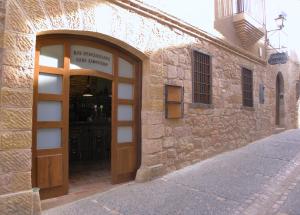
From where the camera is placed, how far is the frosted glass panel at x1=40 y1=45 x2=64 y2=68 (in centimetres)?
411

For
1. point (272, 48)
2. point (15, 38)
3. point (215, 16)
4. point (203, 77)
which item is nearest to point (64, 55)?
point (15, 38)

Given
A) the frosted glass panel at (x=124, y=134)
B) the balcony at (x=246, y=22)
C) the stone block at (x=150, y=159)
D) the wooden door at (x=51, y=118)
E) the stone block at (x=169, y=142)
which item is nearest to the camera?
the wooden door at (x=51, y=118)

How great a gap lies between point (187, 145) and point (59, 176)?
9.70ft

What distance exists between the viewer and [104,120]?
310 inches

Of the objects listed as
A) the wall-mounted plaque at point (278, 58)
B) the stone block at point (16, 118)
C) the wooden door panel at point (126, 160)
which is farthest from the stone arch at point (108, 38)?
the wall-mounted plaque at point (278, 58)

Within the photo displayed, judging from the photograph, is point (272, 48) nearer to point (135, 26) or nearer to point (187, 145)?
point (187, 145)

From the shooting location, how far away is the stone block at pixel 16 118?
3395 millimetres

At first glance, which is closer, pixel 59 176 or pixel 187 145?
pixel 59 176

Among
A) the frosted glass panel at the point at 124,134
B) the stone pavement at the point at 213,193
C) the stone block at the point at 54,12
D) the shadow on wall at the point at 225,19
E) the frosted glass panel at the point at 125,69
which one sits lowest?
the stone pavement at the point at 213,193

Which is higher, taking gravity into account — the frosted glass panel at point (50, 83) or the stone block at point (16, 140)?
the frosted glass panel at point (50, 83)

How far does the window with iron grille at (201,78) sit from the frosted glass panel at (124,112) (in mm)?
1899

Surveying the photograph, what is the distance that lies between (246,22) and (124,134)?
5.51 meters

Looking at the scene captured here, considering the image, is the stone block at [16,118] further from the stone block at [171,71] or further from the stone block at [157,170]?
the stone block at [171,71]

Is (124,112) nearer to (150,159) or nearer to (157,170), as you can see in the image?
(150,159)
